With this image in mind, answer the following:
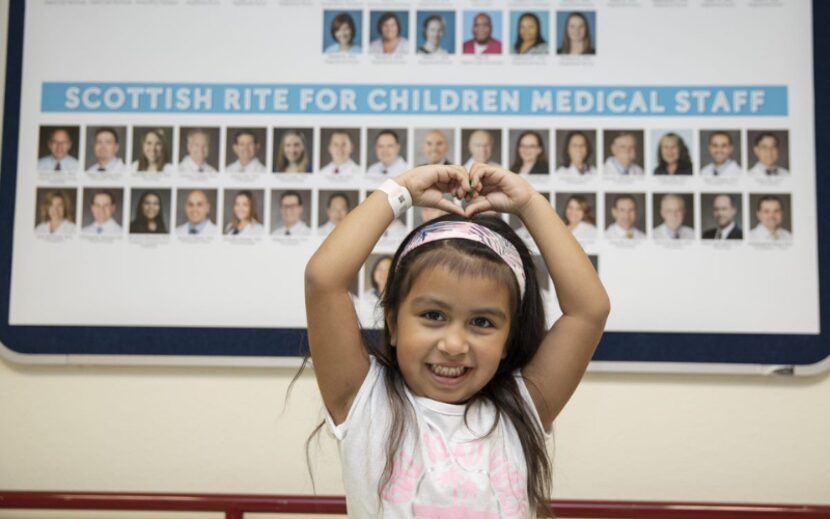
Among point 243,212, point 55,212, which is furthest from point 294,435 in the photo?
point 55,212

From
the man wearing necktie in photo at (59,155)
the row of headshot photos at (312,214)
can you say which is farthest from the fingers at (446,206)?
the man wearing necktie in photo at (59,155)

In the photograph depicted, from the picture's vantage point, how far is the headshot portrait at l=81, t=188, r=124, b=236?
1.75 m

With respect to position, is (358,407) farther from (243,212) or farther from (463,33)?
(463,33)

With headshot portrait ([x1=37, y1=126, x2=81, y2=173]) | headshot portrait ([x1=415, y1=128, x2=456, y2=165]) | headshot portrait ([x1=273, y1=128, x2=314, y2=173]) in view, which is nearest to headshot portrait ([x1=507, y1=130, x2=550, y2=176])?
headshot portrait ([x1=415, y1=128, x2=456, y2=165])

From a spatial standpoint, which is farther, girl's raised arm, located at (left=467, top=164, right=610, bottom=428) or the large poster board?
A: the large poster board

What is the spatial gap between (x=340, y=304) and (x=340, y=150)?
0.87 meters

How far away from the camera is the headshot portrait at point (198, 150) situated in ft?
5.74

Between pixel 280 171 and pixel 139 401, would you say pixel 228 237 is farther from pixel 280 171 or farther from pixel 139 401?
pixel 139 401

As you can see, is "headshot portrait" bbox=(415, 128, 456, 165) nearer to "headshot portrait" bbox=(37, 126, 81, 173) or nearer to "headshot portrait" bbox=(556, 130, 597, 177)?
"headshot portrait" bbox=(556, 130, 597, 177)

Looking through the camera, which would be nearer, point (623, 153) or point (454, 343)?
point (454, 343)

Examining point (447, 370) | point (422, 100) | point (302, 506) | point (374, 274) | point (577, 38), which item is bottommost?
point (302, 506)

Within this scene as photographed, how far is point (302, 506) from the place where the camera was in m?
1.46

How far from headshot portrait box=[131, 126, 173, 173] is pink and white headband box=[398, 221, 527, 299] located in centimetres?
97

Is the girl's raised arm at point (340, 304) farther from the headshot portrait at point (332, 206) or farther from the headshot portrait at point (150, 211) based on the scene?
the headshot portrait at point (150, 211)
